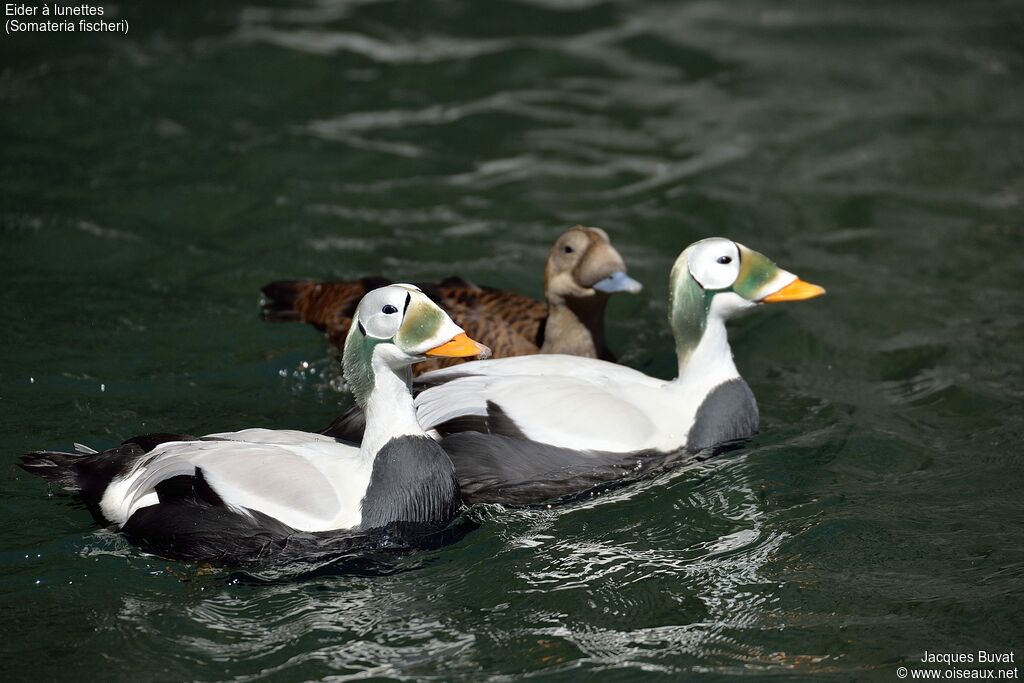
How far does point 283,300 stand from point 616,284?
204 centimetres

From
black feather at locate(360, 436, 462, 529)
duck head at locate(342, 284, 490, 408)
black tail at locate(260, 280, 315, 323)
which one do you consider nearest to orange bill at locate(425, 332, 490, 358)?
duck head at locate(342, 284, 490, 408)

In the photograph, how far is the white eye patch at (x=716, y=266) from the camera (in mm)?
6043

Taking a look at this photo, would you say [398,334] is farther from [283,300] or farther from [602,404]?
[283,300]

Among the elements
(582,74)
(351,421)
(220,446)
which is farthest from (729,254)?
(582,74)

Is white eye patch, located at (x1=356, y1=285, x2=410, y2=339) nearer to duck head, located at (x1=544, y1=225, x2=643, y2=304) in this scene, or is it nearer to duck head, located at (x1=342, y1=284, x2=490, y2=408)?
duck head, located at (x1=342, y1=284, x2=490, y2=408)

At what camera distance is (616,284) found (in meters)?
6.50

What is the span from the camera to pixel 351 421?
584 centimetres

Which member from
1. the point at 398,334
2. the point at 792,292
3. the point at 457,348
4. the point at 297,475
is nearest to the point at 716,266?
the point at 792,292

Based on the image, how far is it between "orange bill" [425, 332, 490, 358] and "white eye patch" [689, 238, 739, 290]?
1.34 metres

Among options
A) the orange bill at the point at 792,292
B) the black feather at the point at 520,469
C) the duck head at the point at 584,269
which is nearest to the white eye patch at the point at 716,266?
the orange bill at the point at 792,292

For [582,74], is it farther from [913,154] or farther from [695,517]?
[695,517]

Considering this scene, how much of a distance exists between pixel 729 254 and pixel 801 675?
2.19 m

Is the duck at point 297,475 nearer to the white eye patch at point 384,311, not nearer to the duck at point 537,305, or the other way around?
the white eye patch at point 384,311

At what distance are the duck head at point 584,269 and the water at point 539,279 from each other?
0.82 m
